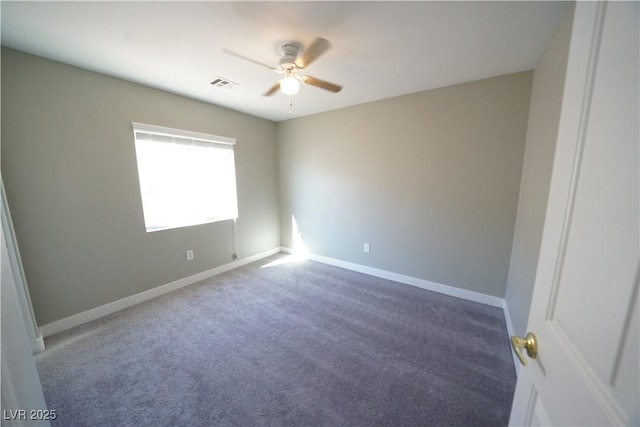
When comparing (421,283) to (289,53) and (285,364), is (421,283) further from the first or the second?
(289,53)

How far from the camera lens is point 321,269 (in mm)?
3441

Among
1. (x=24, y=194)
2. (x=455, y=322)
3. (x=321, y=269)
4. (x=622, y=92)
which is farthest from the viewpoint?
(x=321, y=269)

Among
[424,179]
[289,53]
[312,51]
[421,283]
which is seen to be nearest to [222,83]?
[289,53]

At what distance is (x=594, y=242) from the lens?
0.48 metres

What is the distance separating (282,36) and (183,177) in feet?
6.81

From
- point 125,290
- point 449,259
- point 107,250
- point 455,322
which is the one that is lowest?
point 455,322

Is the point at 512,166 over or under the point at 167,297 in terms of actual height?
over

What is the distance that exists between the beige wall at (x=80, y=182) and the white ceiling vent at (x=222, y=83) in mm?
649

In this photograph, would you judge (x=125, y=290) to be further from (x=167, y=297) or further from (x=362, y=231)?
(x=362, y=231)

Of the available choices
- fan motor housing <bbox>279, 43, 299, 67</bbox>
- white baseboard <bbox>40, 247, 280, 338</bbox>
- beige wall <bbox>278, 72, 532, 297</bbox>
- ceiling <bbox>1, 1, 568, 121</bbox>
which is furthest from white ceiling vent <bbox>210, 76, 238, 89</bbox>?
white baseboard <bbox>40, 247, 280, 338</bbox>

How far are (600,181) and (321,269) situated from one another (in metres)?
3.16

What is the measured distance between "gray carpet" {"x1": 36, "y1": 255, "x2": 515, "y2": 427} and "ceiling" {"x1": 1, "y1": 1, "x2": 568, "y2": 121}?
7.69 feet

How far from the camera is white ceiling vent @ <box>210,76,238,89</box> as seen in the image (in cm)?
226

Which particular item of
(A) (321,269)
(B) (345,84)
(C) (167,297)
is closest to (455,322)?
(A) (321,269)
